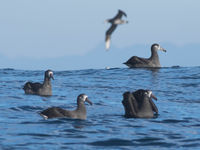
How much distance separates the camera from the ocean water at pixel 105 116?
18812mm

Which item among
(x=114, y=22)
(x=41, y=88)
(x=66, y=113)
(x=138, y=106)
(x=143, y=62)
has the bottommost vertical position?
(x=66, y=113)

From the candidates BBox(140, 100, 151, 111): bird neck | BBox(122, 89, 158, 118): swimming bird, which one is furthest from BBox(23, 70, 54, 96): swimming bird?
BBox(140, 100, 151, 111): bird neck

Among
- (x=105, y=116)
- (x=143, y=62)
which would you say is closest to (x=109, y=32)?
(x=105, y=116)

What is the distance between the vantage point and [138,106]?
23.1m

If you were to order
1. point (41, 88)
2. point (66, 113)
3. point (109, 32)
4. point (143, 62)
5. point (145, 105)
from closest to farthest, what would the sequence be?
point (66, 113) → point (109, 32) → point (145, 105) → point (41, 88) → point (143, 62)

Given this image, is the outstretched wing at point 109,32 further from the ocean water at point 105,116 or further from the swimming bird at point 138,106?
the ocean water at point 105,116

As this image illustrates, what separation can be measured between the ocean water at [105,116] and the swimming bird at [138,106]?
11.2 inches

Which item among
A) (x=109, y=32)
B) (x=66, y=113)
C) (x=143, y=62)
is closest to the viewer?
(x=66, y=113)

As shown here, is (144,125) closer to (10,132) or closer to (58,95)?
(10,132)

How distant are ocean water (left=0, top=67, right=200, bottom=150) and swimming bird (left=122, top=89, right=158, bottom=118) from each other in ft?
0.93

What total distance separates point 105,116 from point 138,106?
133 centimetres

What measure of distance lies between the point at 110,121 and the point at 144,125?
4.40ft

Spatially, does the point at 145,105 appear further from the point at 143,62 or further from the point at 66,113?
the point at 143,62

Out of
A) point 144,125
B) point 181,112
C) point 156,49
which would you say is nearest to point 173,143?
point 144,125
